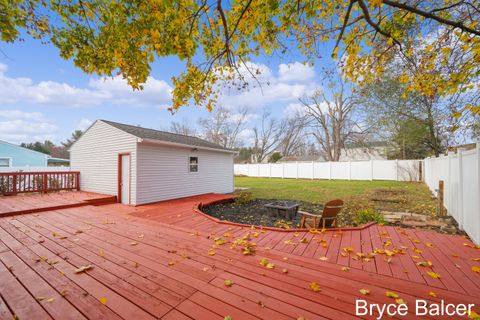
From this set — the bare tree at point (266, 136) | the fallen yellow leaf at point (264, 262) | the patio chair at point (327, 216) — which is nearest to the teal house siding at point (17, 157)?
the fallen yellow leaf at point (264, 262)

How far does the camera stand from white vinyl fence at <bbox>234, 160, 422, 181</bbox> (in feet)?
52.0

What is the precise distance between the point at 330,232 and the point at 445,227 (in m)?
3.11

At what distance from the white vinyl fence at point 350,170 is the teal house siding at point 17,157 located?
2277 centimetres

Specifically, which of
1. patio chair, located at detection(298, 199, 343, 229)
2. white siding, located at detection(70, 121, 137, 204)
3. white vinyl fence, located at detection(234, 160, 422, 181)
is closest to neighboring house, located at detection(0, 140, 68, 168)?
white siding, located at detection(70, 121, 137, 204)

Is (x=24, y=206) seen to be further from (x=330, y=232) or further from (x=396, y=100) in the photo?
(x=396, y=100)

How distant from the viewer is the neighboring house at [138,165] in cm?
763

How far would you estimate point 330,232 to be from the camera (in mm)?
4141

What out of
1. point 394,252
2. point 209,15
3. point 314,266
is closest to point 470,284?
point 394,252

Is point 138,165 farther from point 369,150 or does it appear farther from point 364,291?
point 369,150

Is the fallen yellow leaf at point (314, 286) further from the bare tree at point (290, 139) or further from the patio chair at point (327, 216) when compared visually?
the bare tree at point (290, 139)

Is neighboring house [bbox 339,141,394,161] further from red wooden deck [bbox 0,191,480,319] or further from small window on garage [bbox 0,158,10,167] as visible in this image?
small window on garage [bbox 0,158,10,167]

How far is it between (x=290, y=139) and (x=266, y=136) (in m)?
4.33

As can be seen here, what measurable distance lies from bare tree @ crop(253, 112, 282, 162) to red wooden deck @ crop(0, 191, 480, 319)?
3238 cm

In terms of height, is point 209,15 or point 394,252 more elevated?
point 209,15
